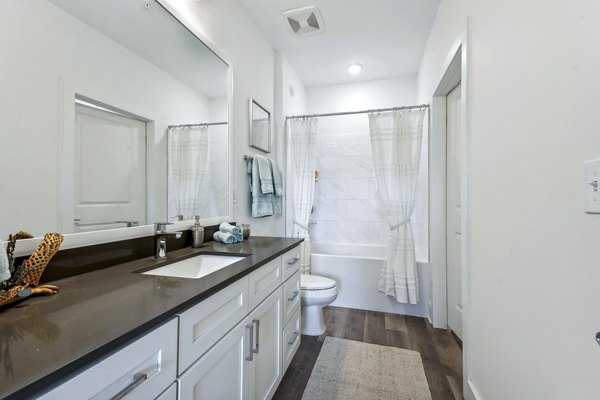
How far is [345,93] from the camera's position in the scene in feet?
11.4

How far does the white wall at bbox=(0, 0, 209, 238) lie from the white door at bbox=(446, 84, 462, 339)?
221 centimetres

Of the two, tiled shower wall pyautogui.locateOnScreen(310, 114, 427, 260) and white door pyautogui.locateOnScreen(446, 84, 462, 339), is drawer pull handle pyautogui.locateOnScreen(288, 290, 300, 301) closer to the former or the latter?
white door pyautogui.locateOnScreen(446, 84, 462, 339)

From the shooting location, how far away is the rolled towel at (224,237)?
64.0 inches

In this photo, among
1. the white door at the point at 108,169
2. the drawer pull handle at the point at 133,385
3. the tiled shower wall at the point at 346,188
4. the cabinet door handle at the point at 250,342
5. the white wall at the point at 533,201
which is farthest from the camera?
the tiled shower wall at the point at 346,188

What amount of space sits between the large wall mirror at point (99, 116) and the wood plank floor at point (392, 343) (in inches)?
46.1

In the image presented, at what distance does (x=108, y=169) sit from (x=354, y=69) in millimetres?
2834

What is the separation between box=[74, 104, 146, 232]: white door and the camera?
965 millimetres

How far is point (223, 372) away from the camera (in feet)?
3.01

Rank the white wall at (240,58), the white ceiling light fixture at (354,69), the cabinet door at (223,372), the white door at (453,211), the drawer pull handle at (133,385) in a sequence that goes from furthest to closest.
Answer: the white ceiling light fixture at (354,69)
the white door at (453,211)
the white wall at (240,58)
the cabinet door at (223,372)
the drawer pull handle at (133,385)

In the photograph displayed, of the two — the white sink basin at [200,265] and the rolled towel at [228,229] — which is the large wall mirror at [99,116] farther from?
the white sink basin at [200,265]


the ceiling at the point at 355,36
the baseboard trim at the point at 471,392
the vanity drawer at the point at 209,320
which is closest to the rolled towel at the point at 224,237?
the vanity drawer at the point at 209,320

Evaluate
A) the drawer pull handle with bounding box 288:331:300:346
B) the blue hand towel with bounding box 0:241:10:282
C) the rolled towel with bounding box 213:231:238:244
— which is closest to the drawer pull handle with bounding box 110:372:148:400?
the blue hand towel with bounding box 0:241:10:282

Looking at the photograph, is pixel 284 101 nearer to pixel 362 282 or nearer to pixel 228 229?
pixel 228 229

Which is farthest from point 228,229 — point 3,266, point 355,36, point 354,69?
point 354,69
